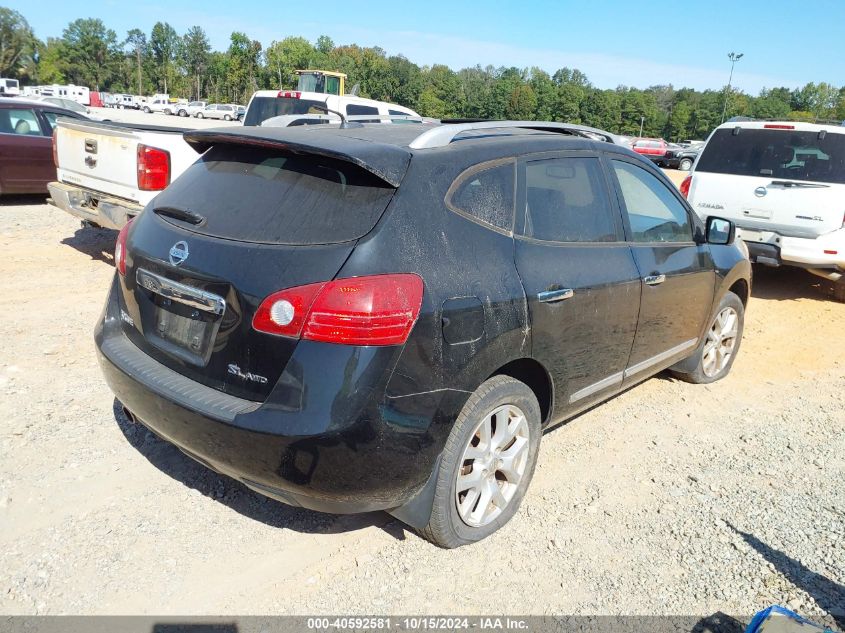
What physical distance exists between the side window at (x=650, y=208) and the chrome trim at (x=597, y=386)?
80 cm

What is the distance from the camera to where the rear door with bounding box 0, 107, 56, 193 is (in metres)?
10.2

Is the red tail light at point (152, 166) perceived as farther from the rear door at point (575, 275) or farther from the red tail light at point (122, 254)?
the rear door at point (575, 275)

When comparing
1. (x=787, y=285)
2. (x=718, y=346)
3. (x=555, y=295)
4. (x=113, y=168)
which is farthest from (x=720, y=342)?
(x=113, y=168)

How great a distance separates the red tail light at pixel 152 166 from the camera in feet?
21.3

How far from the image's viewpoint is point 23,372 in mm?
4609

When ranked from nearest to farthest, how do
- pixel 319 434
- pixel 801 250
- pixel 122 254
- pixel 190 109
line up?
pixel 319 434 < pixel 122 254 < pixel 801 250 < pixel 190 109

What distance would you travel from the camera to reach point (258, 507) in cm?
333

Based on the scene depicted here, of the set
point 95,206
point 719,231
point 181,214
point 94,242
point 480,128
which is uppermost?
point 480,128

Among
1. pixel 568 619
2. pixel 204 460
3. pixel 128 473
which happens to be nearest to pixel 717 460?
pixel 568 619

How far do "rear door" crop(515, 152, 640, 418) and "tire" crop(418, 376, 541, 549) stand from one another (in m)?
0.26

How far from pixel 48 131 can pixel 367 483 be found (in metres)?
10.3

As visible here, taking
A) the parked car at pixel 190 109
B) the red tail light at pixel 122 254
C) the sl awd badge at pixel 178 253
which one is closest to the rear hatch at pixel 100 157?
the red tail light at pixel 122 254

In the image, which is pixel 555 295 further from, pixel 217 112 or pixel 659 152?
pixel 217 112

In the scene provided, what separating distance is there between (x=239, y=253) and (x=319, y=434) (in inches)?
30.8
